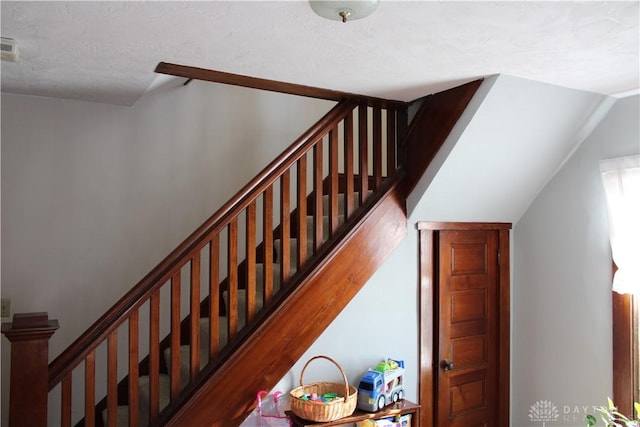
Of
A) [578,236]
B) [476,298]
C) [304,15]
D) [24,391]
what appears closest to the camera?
[304,15]

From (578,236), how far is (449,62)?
1.51 m

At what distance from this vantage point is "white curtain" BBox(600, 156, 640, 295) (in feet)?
8.90

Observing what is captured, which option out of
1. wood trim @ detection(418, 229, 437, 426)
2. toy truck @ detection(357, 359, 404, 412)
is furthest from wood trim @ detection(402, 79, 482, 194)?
toy truck @ detection(357, 359, 404, 412)

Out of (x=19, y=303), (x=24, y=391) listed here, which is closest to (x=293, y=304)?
(x=24, y=391)

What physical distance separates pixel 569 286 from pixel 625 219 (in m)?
0.57

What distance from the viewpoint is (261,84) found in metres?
2.56

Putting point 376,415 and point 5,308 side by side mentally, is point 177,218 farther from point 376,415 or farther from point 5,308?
point 376,415

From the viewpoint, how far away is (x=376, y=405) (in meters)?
2.71

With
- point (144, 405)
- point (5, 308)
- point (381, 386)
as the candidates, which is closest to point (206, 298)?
point (144, 405)

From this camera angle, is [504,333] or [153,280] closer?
[153,280]

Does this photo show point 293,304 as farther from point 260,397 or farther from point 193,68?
point 193,68

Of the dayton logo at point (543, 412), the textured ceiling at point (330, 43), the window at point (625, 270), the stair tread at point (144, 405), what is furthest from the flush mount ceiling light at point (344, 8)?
the dayton logo at point (543, 412)

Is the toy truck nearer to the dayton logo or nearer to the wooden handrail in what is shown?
the dayton logo

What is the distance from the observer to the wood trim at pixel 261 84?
7.63 feet
